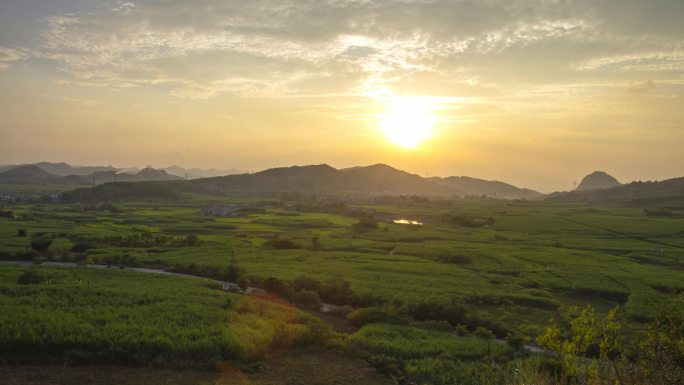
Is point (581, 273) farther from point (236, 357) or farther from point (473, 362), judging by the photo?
point (236, 357)

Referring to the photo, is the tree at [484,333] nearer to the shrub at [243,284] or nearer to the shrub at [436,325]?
the shrub at [436,325]

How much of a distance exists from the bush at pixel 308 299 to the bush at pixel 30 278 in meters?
26.9

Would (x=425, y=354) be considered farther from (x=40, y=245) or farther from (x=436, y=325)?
(x=40, y=245)

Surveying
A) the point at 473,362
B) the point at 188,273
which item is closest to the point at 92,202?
the point at 188,273

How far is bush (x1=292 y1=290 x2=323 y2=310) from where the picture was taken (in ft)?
153

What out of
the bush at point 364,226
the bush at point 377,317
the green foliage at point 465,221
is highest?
the green foliage at point 465,221

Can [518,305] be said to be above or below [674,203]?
below

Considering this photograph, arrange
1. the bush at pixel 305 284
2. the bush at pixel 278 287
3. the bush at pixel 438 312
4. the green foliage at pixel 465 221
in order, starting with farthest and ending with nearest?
1. the green foliage at pixel 465 221
2. the bush at pixel 305 284
3. the bush at pixel 278 287
4. the bush at pixel 438 312

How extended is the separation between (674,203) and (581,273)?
146 m

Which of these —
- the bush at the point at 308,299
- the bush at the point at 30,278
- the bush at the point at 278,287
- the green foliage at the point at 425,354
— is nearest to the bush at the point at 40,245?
the bush at the point at 30,278

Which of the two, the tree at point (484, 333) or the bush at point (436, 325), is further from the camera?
the bush at point (436, 325)

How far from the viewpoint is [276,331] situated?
3472 cm

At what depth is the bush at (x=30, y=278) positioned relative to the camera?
47.5m

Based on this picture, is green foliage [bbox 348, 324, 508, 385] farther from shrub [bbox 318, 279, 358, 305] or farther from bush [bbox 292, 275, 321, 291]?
bush [bbox 292, 275, 321, 291]
